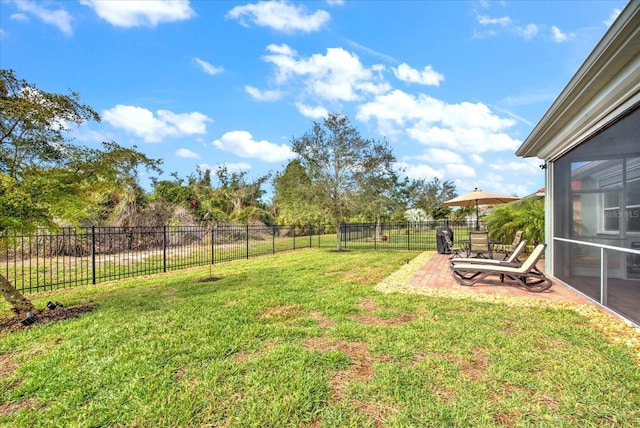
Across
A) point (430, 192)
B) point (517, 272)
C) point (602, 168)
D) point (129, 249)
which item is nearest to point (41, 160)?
point (517, 272)

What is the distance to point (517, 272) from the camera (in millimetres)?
5887

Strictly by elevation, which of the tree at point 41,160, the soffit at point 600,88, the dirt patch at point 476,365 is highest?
the soffit at point 600,88

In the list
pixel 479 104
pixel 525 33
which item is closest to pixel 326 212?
pixel 525 33

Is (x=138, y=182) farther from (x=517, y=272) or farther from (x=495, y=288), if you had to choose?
Result: (x=517, y=272)

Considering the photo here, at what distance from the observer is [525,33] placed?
398 inches

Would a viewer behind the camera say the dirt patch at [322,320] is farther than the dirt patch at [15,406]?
Yes

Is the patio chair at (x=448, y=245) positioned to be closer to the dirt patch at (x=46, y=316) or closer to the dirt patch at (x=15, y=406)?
the dirt patch at (x=46, y=316)

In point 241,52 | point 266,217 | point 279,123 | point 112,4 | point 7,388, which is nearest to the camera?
point 7,388

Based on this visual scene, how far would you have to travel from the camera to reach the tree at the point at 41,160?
413 cm

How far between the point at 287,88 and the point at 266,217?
10.8 meters

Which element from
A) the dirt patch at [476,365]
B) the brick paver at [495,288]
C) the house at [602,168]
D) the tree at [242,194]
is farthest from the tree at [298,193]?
the dirt patch at [476,365]

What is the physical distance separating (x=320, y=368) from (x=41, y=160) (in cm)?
532

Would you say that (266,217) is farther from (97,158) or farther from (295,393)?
(295,393)

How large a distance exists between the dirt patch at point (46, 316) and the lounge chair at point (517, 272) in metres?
7.13
